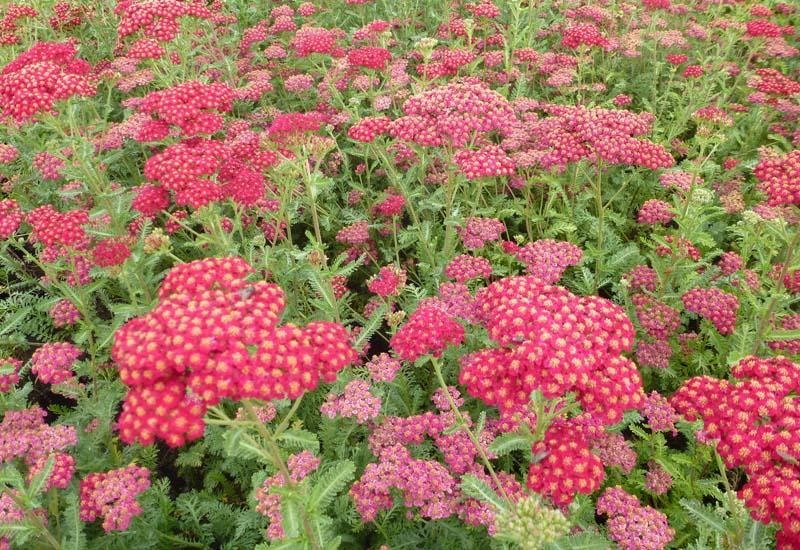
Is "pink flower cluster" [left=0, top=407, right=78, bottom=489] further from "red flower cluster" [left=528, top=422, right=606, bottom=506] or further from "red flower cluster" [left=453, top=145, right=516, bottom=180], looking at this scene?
"red flower cluster" [left=453, top=145, right=516, bottom=180]

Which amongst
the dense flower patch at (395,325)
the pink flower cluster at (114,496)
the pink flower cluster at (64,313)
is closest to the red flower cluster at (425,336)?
the dense flower patch at (395,325)

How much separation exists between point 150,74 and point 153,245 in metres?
Answer: 4.41

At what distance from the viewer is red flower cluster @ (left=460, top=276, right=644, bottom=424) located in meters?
2.90

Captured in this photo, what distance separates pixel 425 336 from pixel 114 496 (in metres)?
2.37

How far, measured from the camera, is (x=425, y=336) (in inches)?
130

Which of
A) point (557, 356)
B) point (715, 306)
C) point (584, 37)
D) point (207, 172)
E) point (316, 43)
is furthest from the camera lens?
point (584, 37)

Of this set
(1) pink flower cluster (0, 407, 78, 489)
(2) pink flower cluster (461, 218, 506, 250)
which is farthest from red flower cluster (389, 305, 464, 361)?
(1) pink flower cluster (0, 407, 78, 489)

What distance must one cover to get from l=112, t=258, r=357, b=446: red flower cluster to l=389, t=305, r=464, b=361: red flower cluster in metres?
0.58

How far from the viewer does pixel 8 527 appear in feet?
10.8

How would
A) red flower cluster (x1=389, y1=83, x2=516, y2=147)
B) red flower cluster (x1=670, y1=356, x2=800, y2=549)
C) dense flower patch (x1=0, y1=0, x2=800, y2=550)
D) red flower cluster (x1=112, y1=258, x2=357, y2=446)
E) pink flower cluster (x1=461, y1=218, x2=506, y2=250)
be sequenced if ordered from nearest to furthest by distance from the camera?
red flower cluster (x1=112, y1=258, x2=357, y2=446)
red flower cluster (x1=670, y1=356, x2=800, y2=549)
dense flower patch (x1=0, y1=0, x2=800, y2=550)
red flower cluster (x1=389, y1=83, x2=516, y2=147)
pink flower cluster (x1=461, y1=218, x2=506, y2=250)

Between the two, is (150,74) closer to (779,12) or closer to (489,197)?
(489,197)

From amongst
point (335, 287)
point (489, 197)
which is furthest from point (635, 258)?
point (335, 287)

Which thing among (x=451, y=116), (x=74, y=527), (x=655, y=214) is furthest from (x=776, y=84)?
(x=74, y=527)

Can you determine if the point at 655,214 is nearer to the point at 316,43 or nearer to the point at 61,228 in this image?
the point at 316,43
